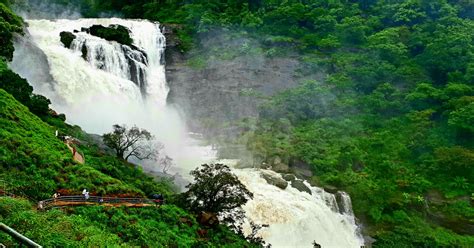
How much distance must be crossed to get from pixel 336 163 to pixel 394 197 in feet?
19.0

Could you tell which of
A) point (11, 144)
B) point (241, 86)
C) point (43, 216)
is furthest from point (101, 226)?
point (241, 86)

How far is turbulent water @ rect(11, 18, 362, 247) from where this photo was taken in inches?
1207

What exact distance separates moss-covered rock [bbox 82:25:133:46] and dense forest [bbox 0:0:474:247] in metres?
9.00

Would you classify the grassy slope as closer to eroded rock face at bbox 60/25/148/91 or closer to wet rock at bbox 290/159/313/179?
wet rock at bbox 290/159/313/179

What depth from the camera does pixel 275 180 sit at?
114 ft

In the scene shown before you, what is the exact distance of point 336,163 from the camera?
4106 cm

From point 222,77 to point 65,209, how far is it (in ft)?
130

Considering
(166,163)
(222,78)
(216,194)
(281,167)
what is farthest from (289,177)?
(222,78)

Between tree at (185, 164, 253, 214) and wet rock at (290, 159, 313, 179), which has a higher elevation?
tree at (185, 164, 253, 214)

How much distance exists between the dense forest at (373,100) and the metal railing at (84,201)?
4.01m

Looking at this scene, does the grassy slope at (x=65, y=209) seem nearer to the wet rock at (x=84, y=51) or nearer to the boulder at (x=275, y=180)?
the boulder at (x=275, y=180)

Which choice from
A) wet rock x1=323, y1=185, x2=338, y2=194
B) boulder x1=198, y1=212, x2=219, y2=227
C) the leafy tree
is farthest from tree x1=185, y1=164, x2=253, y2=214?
wet rock x1=323, y1=185, x2=338, y2=194

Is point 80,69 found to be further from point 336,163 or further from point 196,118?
point 336,163

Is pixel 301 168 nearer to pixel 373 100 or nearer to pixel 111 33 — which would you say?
pixel 373 100
